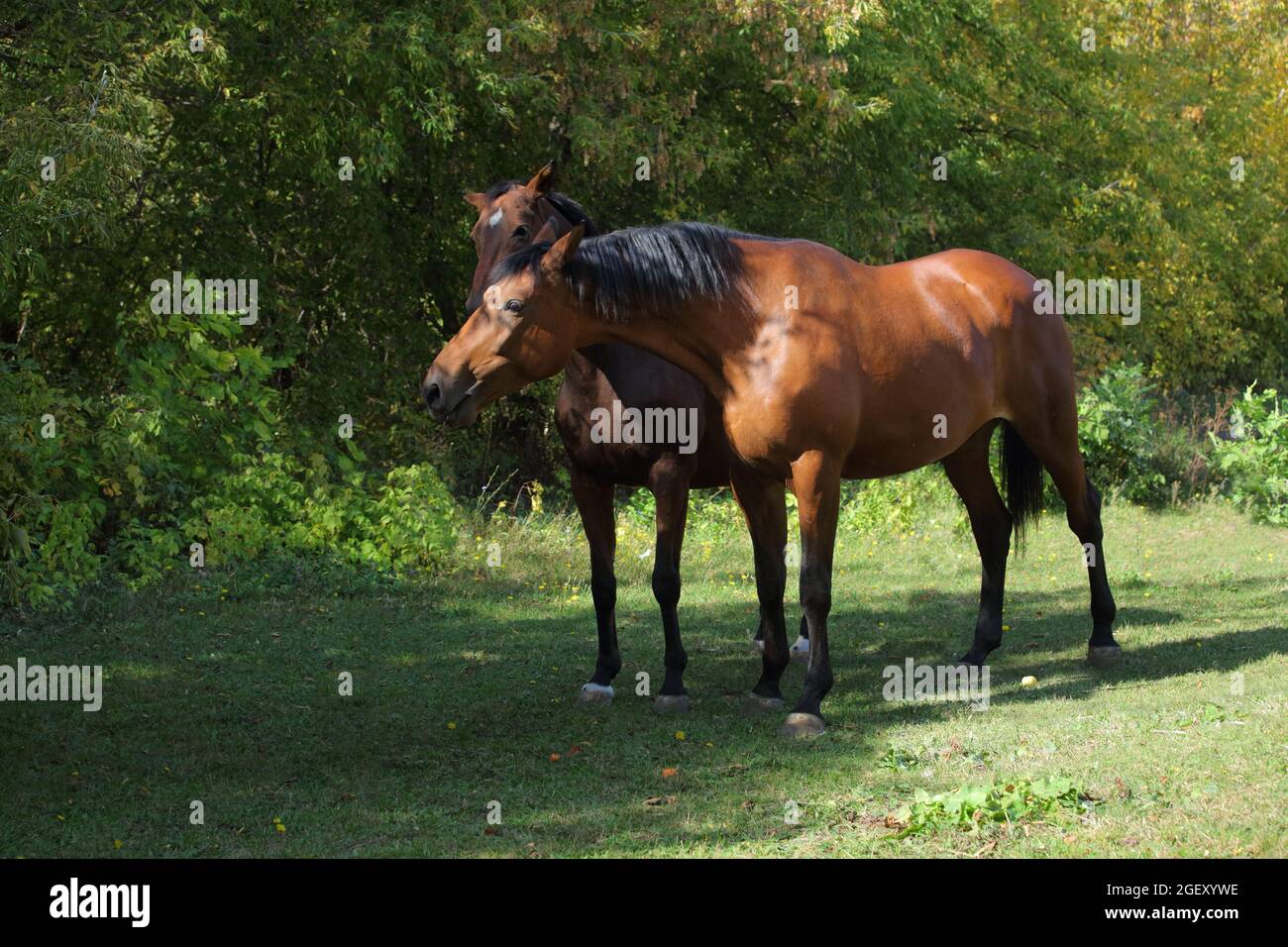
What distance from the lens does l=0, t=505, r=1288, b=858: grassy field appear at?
16.6ft

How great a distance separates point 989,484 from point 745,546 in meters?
4.63

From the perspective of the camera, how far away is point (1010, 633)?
9.05 metres

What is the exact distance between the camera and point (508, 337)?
6.34 metres

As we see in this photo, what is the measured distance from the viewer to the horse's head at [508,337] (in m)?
6.33

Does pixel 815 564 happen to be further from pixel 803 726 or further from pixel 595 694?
pixel 595 694

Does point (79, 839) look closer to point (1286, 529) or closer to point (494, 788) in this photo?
point (494, 788)

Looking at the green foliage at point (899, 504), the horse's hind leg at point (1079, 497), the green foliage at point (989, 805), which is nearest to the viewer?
the green foliage at point (989, 805)

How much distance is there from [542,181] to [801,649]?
3.18 m

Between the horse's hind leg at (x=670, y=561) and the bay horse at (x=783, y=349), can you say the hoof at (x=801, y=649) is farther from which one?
the horse's hind leg at (x=670, y=561)

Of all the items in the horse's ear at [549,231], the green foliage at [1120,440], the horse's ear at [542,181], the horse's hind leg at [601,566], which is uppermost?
the horse's ear at [542,181]

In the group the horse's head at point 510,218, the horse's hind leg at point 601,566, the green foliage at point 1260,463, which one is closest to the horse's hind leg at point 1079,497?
the horse's hind leg at point 601,566

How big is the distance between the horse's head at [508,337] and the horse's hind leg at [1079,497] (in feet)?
9.44

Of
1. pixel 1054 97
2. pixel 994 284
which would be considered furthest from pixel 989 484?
pixel 1054 97

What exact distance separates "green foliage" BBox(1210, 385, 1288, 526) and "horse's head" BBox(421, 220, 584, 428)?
9.34 meters
